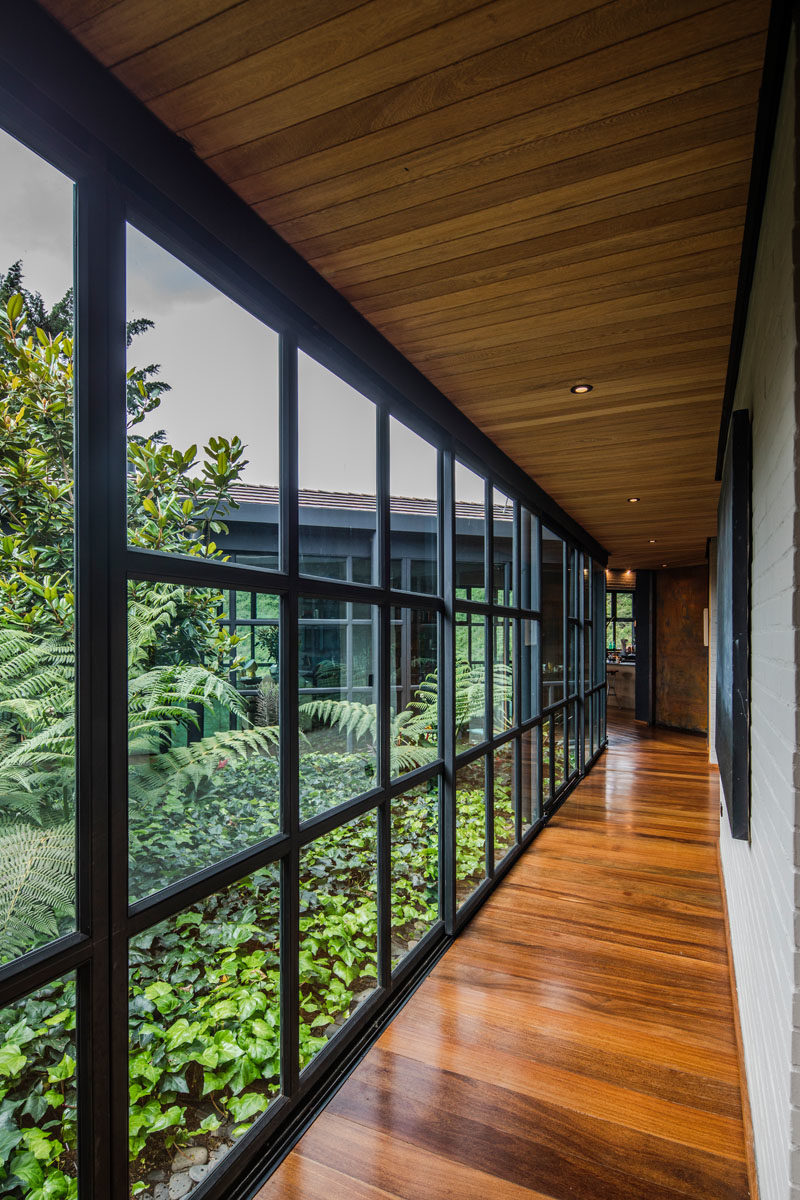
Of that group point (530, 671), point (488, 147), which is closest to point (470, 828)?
point (530, 671)

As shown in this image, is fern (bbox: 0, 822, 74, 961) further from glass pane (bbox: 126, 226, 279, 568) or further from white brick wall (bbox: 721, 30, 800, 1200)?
white brick wall (bbox: 721, 30, 800, 1200)

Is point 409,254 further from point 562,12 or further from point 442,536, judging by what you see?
point 442,536

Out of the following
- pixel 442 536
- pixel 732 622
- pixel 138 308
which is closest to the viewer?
pixel 138 308

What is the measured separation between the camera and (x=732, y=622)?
6.70 feet

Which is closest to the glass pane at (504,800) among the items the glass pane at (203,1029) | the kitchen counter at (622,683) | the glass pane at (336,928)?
the glass pane at (336,928)

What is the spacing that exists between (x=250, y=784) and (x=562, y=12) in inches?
67.4

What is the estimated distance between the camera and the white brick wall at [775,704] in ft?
3.64

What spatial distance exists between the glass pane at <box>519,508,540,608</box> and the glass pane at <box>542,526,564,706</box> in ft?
0.74

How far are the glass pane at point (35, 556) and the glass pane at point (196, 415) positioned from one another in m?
0.18

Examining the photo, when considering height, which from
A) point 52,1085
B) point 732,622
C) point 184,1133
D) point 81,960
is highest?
point 732,622

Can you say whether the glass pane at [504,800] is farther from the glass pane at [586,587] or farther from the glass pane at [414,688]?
the glass pane at [586,587]

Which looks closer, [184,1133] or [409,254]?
[184,1133]

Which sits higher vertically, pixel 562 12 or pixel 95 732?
pixel 562 12

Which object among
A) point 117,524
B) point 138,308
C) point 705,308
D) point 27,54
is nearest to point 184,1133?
point 117,524
